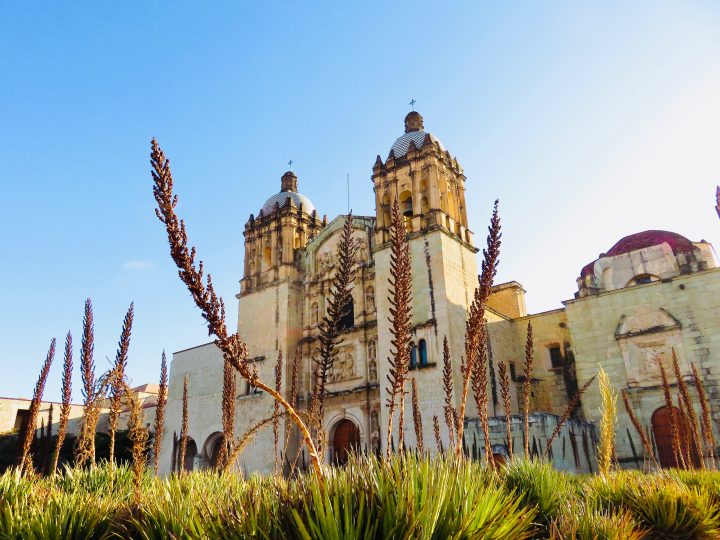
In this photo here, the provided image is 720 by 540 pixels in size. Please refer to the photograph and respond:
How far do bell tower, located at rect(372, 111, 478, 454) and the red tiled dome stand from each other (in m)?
5.68

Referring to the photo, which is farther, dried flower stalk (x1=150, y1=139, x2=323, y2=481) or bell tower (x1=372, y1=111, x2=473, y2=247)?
bell tower (x1=372, y1=111, x2=473, y2=247)

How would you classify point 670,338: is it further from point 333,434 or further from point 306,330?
Answer: point 306,330

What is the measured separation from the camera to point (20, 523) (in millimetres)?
3988

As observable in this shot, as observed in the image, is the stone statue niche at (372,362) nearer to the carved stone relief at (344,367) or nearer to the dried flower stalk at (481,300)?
the carved stone relief at (344,367)

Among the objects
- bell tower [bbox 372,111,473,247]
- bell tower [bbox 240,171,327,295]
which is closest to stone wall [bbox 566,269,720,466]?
bell tower [bbox 372,111,473,247]

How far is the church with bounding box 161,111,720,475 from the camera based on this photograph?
15.8 metres

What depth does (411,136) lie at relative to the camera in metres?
21.9

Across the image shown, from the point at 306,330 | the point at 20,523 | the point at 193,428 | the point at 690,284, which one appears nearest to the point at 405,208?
the point at 306,330

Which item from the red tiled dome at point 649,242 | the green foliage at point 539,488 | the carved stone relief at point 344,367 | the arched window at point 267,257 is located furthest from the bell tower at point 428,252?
the green foliage at point 539,488

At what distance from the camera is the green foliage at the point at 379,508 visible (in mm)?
2697

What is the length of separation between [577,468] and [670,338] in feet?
16.9

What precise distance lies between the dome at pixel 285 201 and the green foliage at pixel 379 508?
19611 mm

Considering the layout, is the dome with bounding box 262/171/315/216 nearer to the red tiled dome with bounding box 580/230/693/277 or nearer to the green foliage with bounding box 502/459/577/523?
the red tiled dome with bounding box 580/230/693/277

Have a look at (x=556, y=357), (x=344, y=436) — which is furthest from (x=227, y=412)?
(x=556, y=357)
